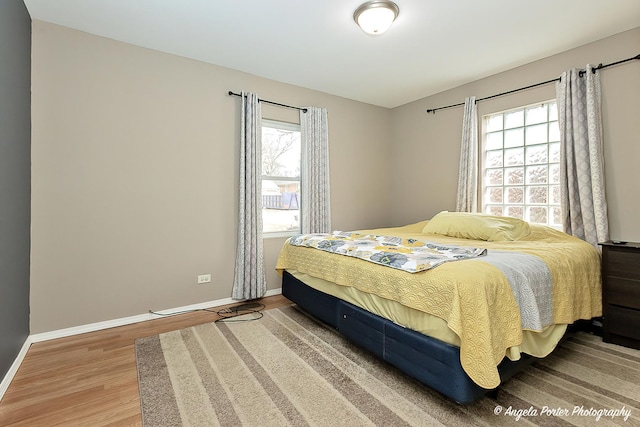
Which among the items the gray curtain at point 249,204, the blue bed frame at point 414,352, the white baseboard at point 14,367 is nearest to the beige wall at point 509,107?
the blue bed frame at point 414,352

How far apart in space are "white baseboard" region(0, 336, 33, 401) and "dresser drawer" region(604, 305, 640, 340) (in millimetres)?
4149

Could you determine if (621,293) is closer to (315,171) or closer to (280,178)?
(315,171)

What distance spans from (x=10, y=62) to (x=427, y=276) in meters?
2.93

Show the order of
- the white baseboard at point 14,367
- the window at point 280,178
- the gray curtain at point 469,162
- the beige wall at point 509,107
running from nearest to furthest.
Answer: the white baseboard at point 14,367
the beige wall at point 509,107
the gray curtain at point 469,162
the window at point 280,178

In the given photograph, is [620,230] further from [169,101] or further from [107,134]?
[107,134]

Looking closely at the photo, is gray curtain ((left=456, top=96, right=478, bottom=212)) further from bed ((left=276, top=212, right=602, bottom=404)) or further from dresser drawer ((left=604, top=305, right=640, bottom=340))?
dresser drawer ((left=604, top=305, right=640, bottom=340))

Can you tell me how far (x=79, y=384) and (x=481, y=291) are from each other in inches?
94.4

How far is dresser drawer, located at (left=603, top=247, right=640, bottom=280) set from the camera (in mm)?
2254

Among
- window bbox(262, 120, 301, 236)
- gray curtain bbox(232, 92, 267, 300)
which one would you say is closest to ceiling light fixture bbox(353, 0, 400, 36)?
gray curtain bbox(232, 92, 267, 300)

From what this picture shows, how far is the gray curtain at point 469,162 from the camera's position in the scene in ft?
11.8

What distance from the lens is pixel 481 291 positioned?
1472 mm

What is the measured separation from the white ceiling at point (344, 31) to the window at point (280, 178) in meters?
0.68

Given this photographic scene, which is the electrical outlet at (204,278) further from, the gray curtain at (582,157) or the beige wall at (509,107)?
the gray curtain at (582,157)

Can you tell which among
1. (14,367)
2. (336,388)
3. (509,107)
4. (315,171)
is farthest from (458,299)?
(509,107)
